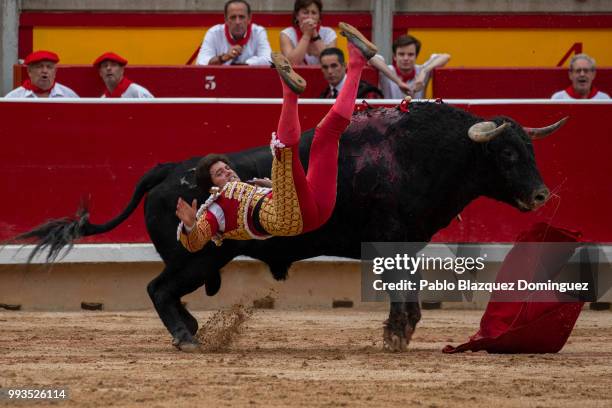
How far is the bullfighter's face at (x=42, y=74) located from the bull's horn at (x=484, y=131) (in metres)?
3.29

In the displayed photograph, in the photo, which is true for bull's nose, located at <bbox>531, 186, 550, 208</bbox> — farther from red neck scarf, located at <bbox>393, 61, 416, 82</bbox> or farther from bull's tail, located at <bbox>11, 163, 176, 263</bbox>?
red neck scarf, located at <bbox>393, 61, 416, 82</bbox>

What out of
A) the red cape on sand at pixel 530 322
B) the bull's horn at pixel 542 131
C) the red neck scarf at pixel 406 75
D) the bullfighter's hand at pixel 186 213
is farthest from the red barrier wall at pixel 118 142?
the bullfighter's hand at pixel 186 213

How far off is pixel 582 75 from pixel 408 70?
1181 mm

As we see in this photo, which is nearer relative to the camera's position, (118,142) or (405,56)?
(405,56)

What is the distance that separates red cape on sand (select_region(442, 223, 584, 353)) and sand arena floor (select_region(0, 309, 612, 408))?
0.26ft

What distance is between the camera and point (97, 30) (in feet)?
37.9

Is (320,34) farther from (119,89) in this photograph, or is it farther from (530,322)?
(530,322)

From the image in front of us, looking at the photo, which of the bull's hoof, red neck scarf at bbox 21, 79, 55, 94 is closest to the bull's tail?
the bull's hoof

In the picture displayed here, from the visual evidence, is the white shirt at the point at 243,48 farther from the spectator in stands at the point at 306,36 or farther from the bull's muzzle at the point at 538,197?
the bull's muzzle at the point at 538,197

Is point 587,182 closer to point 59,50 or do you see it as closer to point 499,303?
point 499,303

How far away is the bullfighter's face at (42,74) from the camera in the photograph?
9.65 m

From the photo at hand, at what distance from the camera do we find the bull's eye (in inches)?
296

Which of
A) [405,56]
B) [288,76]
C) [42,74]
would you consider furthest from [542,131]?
[42,74]

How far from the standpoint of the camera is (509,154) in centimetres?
754
